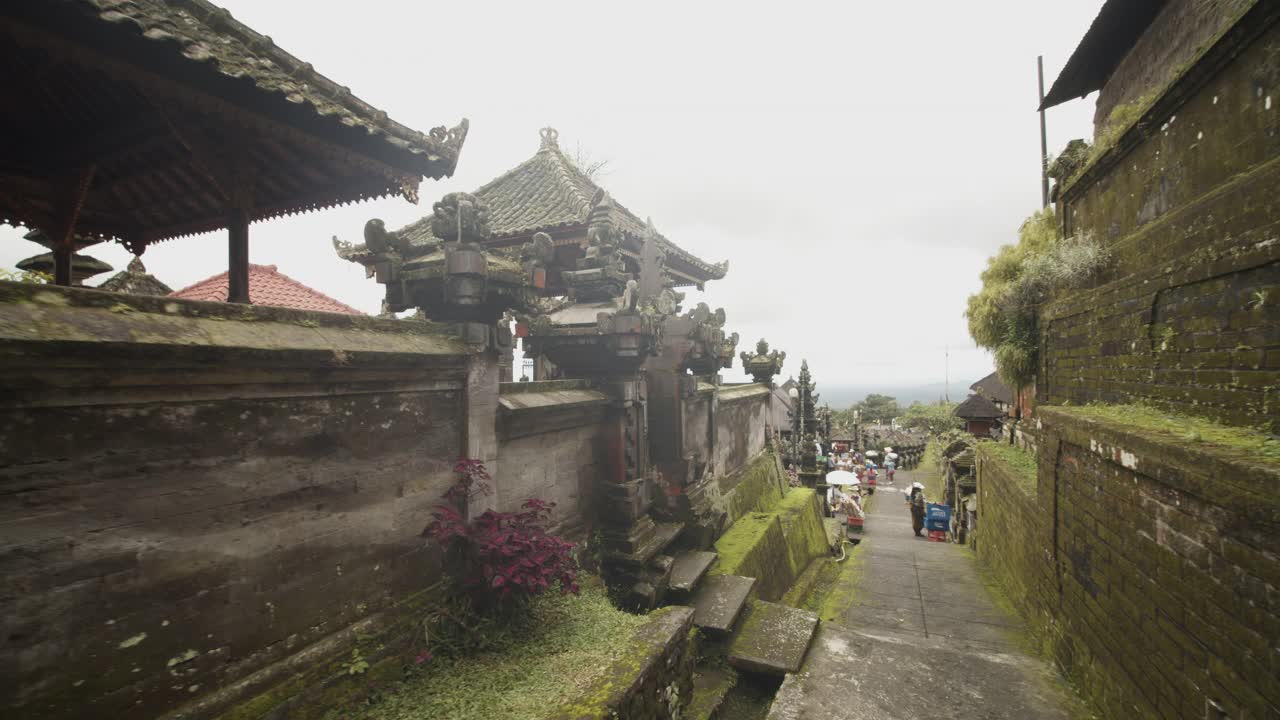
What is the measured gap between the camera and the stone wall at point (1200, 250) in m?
2.97

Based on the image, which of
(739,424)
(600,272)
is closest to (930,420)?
(739,424)

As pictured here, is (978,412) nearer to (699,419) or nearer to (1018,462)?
(1018,462)

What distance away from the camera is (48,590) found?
2566 mm

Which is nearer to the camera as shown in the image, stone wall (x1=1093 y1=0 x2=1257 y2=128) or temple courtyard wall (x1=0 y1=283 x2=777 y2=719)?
temple courtyard wall (x1=0 y1=283 x2=777 y2=719)

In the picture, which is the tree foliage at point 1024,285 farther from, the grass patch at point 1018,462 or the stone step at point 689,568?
the stone step at point 689,568

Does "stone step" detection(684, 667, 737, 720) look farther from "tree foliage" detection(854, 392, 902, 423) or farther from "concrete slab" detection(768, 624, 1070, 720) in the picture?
"tree foliage" detection(854, 392, 902, 423)

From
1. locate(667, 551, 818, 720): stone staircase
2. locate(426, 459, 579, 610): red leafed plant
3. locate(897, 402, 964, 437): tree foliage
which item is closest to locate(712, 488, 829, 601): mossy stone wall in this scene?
locate(667, 551, 818, 720): stone staircase

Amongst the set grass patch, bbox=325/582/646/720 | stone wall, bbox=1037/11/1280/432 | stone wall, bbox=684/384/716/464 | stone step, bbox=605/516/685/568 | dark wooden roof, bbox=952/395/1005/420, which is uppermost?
stone wall, bbox=1037/11/1280/432

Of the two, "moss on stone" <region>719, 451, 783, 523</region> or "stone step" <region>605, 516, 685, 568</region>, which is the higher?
"stone step" <region>605, 516, 685, 568</region>

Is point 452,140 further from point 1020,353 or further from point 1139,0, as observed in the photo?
point 1020,353

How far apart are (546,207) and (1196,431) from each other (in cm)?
1143

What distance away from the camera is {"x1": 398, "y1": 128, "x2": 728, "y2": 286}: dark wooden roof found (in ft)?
37.8

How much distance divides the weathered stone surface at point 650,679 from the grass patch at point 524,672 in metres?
0.12

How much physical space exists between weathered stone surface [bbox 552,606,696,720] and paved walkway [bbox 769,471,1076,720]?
1.01m
